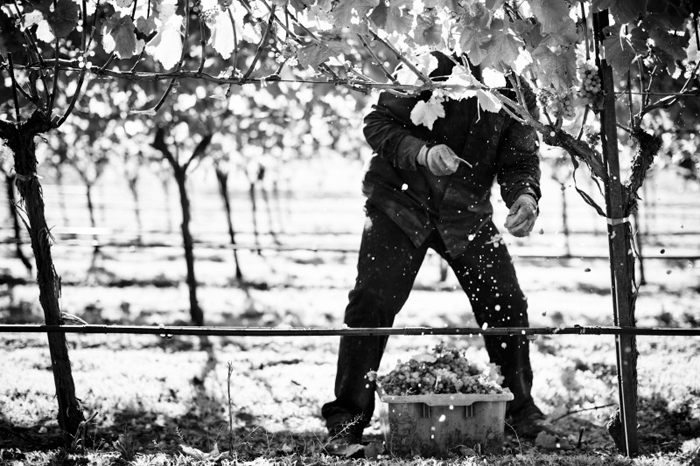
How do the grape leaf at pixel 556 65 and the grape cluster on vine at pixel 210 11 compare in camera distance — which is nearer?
the grape leaf at pixel 556 65

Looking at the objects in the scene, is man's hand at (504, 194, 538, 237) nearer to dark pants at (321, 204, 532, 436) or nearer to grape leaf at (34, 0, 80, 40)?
dark pants at (321, 204, 532, 436)

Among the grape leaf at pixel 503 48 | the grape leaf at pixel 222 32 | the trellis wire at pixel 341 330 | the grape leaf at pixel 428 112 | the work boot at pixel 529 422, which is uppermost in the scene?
the grape leaf at pixel 222 32

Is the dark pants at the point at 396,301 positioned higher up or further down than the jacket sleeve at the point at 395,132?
further down

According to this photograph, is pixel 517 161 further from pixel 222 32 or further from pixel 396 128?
pixel 222 32

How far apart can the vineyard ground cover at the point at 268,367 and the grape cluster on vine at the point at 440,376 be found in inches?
12.9

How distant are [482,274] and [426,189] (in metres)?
0.55

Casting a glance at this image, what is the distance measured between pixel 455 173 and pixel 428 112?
2.16ft

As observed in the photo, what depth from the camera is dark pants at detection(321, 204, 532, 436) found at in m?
3.84

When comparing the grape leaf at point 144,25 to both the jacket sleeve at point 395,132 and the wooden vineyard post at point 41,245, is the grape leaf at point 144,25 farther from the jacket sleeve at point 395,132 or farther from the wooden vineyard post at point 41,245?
the jacket sleeve at point 395,132

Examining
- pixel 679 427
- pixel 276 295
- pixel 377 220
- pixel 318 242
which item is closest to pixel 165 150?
pixel 276 295

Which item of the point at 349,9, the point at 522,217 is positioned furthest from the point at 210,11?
the point at 522,217

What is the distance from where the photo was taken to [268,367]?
238 inches

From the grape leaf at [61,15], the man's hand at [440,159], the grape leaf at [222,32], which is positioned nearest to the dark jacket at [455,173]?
the man's hand at [440,159]

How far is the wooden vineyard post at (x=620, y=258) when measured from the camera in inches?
126
